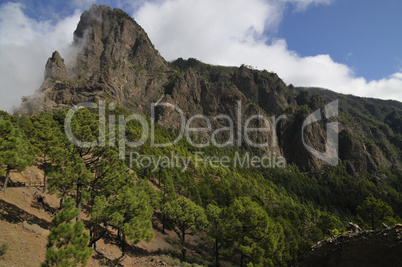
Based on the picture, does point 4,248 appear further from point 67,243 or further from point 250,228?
point 250,228

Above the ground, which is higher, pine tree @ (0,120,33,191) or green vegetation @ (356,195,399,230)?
pine tree @ (0,120,33,191)

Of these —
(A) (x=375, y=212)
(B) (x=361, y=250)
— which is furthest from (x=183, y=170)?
(B) (x=361, y=250)

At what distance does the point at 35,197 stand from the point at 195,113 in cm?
16036

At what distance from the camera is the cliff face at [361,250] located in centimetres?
839

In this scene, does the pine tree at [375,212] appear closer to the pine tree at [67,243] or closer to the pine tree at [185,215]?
the pine tree at [185,215]

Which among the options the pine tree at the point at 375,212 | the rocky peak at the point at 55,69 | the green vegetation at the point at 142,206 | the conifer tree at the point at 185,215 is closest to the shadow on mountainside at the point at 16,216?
the green vegetation at the point at 142,206

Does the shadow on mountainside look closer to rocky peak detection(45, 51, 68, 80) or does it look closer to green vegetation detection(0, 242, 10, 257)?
green vegetation detection(0, 242, 10, 257)

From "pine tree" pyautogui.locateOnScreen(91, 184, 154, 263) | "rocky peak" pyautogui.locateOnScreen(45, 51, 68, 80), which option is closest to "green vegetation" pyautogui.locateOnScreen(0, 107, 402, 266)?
"pine tree" pyautogui.locateOnScreen(91, 184, 154, 263)

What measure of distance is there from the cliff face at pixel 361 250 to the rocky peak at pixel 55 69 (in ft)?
610

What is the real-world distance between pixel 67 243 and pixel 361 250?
1387 centimetres

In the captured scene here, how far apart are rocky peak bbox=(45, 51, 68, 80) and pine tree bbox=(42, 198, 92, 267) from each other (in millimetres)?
177667

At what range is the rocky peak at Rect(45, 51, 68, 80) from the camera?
161262mm

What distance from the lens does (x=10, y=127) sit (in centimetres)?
1436

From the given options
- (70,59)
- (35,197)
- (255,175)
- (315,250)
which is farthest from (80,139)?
(70,59)
